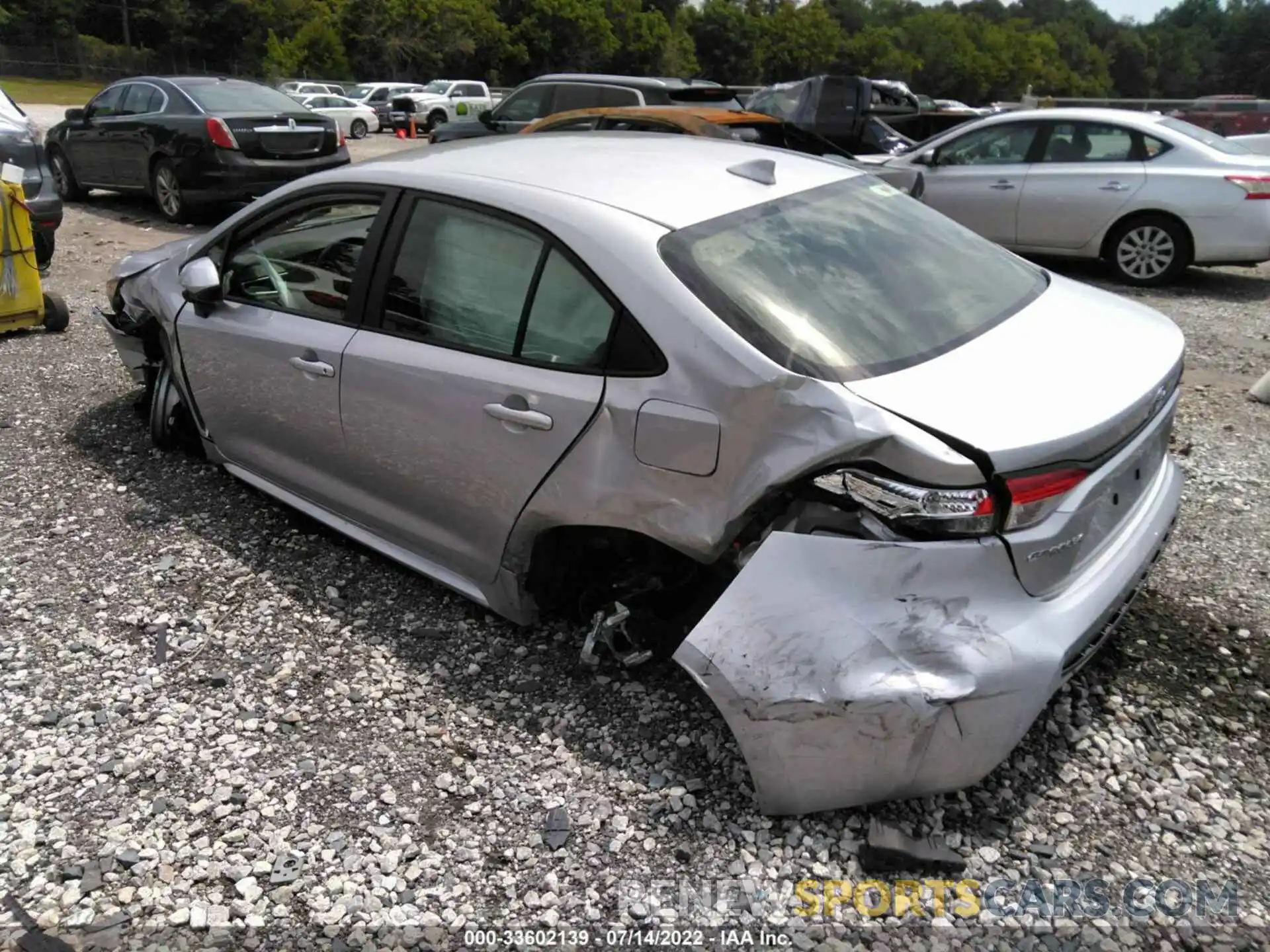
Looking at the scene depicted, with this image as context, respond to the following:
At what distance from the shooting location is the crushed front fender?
7.55ft

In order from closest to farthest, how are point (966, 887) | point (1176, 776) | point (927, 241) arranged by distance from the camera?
point (966, 887), point (1176, 776), point (927, 241)

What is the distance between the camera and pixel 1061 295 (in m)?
3.31

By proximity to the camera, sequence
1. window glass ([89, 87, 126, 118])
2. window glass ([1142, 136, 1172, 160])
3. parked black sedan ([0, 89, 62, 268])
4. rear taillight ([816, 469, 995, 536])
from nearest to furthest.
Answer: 1. rear taillight ([816, 469, 995, 536])
2. parked black sedan ([0, 89, 62, 268])
3. window glass ([1142, 136, 1172, 160])
4. window glass ([89, 87, 126, 118])

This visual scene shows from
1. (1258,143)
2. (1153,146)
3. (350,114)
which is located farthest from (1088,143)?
(350,114)

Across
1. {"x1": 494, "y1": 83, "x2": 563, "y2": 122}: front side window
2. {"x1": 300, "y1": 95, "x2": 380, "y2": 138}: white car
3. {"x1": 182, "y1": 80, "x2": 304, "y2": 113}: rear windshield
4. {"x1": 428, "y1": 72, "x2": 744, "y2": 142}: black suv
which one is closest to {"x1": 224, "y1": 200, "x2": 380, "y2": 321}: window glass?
{"x1": 428, "y1": 72, "x2": 744, "y2": 142}: black suv

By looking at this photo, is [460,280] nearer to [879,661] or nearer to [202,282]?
[202,282]

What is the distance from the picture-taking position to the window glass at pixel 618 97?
10.9 m

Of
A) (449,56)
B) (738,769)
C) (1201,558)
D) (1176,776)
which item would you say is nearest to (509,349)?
(738,769)

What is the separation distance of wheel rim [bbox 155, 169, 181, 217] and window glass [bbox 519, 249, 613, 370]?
916 cm

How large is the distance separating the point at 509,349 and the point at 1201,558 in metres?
2.78

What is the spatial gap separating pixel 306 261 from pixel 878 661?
2692 millimetres

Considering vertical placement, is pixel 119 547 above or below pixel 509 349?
below

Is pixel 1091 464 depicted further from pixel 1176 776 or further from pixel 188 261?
pixel 188 261

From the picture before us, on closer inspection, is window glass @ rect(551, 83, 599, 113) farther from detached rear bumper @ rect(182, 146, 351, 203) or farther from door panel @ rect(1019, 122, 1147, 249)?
door panel @ rect(1019, 122, 1147, 249)
